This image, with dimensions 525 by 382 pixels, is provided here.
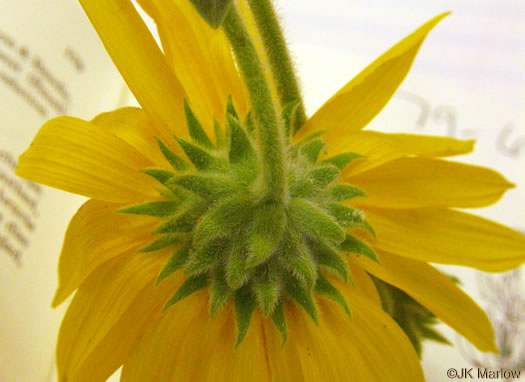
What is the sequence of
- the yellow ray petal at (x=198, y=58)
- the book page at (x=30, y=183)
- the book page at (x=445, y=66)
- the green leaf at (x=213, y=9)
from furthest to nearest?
the book page at (x=445, y=66)
the book page at (x=30, y=183)
the yellow ray petal at (x=198, y=58)
the green leaf at (x=213, y=9)

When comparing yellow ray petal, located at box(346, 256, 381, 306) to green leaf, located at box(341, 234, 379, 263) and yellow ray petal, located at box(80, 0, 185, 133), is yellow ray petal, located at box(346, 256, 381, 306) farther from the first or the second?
yellow ray petal, located at box(80, 0, 185, 133)

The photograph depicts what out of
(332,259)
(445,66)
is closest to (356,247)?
(332,259)

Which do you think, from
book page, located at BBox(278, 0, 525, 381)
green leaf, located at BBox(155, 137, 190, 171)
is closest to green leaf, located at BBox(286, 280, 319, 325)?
green leaf, located at BBox(155, 137, 190, 171)

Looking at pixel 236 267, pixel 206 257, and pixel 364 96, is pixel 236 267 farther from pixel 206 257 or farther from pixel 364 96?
pixel 364 96

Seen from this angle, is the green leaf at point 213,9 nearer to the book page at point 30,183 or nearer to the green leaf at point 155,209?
the green leaf at point 155,209

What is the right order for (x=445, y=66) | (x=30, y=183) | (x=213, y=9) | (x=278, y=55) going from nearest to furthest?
(x=213, y=9) < (x=278, y=55) < (x=30, y=183) < (x=445, y=66)

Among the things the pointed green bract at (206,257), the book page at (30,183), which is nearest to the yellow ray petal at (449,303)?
the pointed green bract at (206,257)

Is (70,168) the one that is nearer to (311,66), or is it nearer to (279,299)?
(279,299)
